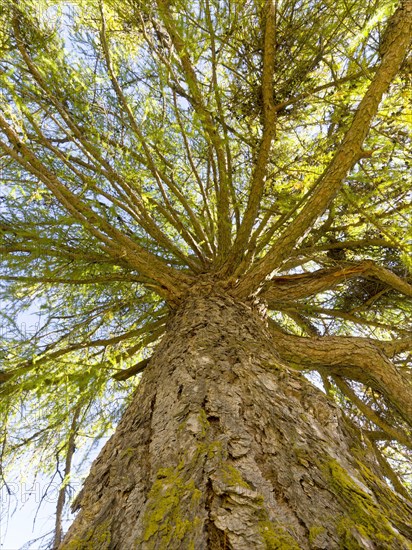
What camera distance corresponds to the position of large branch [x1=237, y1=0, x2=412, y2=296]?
2088 millimetres

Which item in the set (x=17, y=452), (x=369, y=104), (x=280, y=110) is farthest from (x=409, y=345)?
(x=17, y=452)

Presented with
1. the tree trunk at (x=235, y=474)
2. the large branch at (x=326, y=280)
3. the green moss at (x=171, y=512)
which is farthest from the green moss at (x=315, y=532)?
the large branch at (x=326, y=280)

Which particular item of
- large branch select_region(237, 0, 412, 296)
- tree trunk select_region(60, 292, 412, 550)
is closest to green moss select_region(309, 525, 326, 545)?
tree trunk select_region(60, 292, 412, 550)

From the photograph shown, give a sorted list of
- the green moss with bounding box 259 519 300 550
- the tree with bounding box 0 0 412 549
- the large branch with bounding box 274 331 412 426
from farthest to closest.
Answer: the large branch with bounding box 274 331 412 426 → the tree with bounding box 0 0 412 549 → the green moss with bounding box 259 519 300 550

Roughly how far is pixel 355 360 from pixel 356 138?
139 centimetres

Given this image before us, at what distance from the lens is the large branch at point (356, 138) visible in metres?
2.09

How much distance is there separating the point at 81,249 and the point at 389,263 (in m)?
2.82

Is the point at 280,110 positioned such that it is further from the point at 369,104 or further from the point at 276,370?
the point at 276,370

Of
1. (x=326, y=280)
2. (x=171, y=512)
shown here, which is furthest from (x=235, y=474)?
(x=326, y=280)

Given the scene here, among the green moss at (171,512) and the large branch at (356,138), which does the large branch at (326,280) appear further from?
the green moss at (171,512)

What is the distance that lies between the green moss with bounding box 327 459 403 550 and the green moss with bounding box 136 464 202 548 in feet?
0.93

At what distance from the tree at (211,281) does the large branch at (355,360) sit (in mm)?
15

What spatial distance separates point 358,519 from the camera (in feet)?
2.59

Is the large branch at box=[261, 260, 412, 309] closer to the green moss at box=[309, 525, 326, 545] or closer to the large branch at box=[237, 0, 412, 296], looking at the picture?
the large branch at box=[237, 0, 412, 296]
